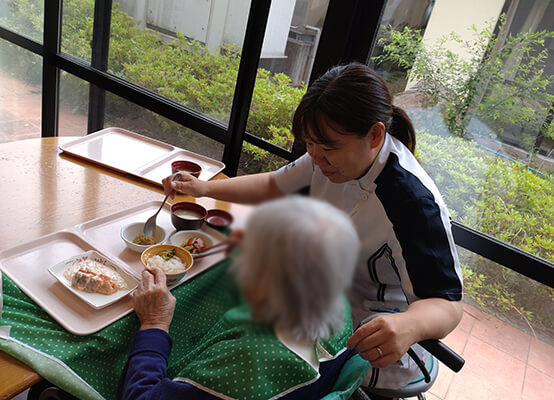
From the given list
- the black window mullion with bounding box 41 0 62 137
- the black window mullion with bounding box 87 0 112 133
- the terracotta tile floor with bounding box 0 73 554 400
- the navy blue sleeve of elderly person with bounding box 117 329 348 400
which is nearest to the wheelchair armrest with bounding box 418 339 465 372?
the navy blue sleeve of elderly person with bounding box 117 329 348 400

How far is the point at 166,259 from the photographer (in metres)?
0.93

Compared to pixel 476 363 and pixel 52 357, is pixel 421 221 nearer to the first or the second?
pixel 52 357

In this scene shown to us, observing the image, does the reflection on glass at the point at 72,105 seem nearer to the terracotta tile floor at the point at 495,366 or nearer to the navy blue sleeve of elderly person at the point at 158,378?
the navy blue sleeve of elderly person at the point at 158,378

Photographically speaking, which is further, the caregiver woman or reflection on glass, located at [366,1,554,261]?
reflection on glass, located at [366,1,554,261]

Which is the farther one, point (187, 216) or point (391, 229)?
point (187, 216)

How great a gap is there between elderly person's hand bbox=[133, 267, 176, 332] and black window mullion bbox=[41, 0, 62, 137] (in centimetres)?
268

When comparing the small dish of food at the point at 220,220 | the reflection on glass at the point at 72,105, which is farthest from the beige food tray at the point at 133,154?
the small dish of food at the point at 220,220

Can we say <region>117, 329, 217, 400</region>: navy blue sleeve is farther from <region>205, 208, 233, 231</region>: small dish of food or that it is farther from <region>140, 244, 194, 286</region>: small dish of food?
<region>205, 208, 233, 231</region>: small dish of food

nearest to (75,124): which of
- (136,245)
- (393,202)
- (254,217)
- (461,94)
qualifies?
(136,245)

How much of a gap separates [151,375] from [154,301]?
224mm

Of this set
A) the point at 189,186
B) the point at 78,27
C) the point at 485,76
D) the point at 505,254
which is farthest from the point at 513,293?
the point at 78,27

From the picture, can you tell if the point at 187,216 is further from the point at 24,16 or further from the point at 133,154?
the point at 24,16

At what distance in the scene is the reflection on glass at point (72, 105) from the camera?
10.6ft

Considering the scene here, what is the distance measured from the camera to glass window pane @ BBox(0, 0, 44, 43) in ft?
10.5
